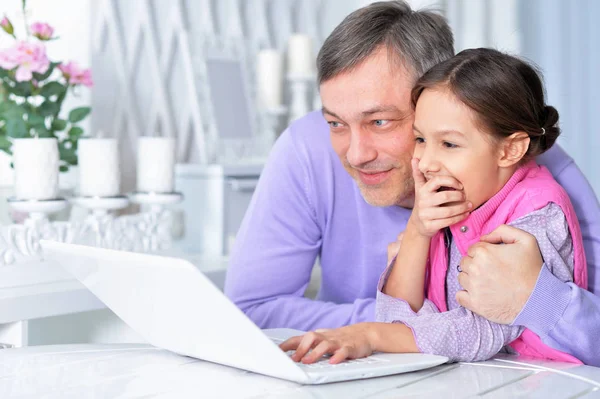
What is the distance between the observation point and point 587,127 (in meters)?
3.09

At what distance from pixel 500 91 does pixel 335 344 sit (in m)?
0.41

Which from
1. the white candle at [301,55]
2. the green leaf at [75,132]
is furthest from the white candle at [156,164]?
the white candle at [301,55]

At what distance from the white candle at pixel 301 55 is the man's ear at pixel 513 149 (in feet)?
4.51

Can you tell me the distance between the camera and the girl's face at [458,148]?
1115 millimetres

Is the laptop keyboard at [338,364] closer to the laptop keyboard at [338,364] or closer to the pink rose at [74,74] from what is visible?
the laptop keyboard at [338,364]

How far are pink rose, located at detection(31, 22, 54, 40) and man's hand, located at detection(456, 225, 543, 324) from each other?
46.8 inches

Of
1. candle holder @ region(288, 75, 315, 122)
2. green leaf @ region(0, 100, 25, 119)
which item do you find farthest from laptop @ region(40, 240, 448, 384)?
candle holder @ region(288, 75, 315, 122)

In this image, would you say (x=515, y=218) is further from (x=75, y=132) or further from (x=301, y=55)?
(x=301, y=55)

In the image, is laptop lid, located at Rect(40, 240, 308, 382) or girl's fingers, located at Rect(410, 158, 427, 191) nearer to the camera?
laptop lid, located at Rect(40, 240, 308, 382)

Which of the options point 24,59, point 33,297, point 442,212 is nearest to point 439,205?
point 442,212

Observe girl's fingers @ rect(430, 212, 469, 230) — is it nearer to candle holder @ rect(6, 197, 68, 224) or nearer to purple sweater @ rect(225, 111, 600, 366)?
purple sweater @ rect(225, 111, 600, 366)

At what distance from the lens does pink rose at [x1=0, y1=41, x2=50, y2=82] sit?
176 centimetres

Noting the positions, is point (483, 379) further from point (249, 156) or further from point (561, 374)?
point (249, 156)

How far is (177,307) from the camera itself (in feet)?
2.88
